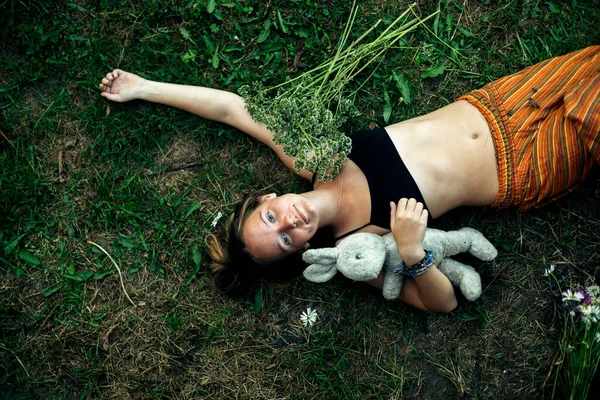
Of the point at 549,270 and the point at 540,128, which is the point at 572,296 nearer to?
the point at 549,270

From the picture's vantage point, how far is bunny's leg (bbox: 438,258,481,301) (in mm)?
3436

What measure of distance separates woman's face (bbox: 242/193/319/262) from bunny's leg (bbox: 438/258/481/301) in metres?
1.08

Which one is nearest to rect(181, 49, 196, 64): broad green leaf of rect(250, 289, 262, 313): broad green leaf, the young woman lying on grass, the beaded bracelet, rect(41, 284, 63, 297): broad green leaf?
the young woman lying on grass

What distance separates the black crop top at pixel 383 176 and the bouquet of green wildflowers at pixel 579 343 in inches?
50.8

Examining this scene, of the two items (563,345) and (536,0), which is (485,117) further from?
(563,345)

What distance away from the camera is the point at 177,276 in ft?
12.8

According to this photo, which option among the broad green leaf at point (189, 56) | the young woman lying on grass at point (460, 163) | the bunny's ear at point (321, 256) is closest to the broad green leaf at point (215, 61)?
the broad green leaf at point (189, 56)

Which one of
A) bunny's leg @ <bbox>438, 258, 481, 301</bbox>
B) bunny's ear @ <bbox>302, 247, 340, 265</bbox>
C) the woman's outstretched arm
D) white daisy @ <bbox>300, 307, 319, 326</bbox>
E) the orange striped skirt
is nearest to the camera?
bunny's ear @ <bbox>302, 247, 340, 265</bbox>

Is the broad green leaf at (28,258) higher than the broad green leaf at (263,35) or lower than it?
lower

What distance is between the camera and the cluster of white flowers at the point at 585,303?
3150mm

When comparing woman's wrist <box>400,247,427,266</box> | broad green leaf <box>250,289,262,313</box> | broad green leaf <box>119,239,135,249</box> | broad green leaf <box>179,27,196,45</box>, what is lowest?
broad green leaf <box>250,289,262,313</box>

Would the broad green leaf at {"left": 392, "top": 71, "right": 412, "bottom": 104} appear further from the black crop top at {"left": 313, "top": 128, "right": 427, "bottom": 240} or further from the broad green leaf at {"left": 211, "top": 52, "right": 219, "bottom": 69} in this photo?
the broad green leaf at {"left": 211, "top": 52, "right": 219, "bottom": 69}

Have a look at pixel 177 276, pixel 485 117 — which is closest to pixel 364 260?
pixel 485 117

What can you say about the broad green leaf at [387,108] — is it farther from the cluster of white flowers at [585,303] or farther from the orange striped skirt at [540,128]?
the cluster of white flowers at [585,303]
